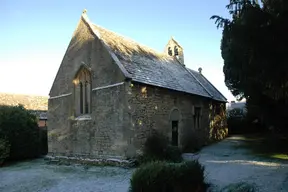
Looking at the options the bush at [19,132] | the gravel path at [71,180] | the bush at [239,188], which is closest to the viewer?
the bush at [239,188]

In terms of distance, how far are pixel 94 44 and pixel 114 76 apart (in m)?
2.88

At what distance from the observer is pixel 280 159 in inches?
526

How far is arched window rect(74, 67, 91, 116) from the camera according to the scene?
16.1 m

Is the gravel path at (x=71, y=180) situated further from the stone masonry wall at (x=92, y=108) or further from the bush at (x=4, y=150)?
the bush at (x=4, y=150)

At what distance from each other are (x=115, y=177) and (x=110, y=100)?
457cm

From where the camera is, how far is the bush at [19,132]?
18.7m

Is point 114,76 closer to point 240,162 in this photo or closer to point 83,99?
point 83,99

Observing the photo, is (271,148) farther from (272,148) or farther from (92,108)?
(92,108)

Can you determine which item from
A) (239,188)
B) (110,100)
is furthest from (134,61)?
(239,188)

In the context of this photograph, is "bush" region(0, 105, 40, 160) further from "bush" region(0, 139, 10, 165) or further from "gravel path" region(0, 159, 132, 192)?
"gravel path" region(0, 159, 132, 192)

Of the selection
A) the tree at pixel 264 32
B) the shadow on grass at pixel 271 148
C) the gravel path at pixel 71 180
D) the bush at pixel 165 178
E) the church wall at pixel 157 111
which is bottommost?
the gravel path at pixel 71 180

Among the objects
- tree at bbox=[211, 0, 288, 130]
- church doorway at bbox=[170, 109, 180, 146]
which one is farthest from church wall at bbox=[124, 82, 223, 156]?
tree at bbox=[211, 0, 288, 130]

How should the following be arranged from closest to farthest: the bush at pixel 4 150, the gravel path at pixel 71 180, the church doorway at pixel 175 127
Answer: the gravel path at pixel 71 180, the bush at pixel 4 150, the church doorway at pixel 175 127

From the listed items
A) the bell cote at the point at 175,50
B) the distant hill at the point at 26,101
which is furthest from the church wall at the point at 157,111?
the distant hill at the point at 26,101
